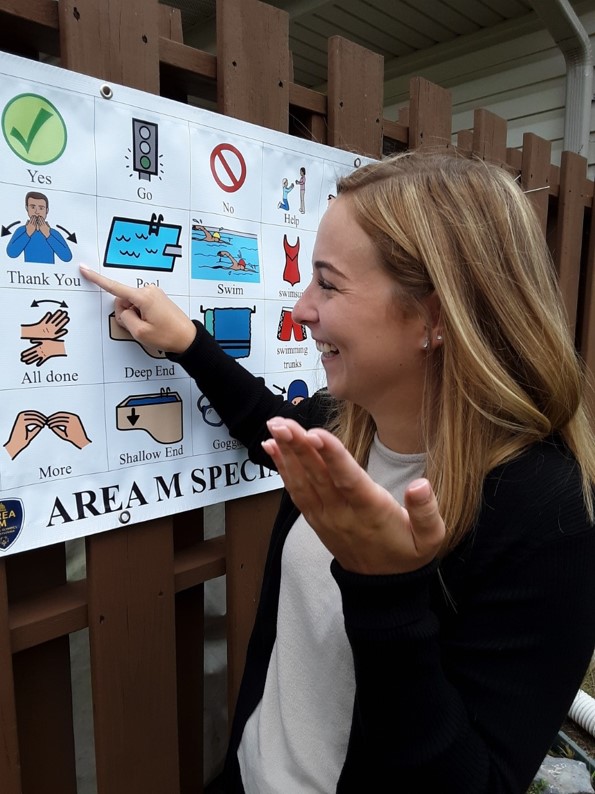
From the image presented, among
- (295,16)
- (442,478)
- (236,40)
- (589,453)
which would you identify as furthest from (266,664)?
(295,16)

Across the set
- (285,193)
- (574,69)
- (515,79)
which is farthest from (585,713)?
(515,79)

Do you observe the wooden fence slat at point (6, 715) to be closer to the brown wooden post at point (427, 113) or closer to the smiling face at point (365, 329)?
the smiling face at point (365, 329)

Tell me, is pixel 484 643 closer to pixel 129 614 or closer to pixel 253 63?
pixel 129 614

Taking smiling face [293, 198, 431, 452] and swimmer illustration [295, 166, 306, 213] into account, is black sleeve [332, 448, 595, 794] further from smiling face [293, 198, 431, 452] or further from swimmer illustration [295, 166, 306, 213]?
swimmer illustration [295, 166, 306, 213]

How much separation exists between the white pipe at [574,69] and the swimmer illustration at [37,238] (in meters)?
3.77

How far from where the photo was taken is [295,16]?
4.27 meters

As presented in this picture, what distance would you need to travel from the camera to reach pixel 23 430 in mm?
1059

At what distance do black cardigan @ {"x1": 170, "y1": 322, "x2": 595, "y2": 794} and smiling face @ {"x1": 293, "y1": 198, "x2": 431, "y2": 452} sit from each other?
0.23 m

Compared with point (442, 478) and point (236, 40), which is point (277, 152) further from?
point (442, 478)

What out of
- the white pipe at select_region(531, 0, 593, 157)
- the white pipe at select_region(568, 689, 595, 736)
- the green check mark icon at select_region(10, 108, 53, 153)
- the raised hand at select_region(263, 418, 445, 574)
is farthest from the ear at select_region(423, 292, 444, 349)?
the white pipe at select_region(531, 0, 593, 157)

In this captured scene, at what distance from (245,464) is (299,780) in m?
0.67

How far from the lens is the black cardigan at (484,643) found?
73cm

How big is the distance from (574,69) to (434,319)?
3.83 m

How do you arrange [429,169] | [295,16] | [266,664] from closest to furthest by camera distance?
[429,169], [266,664], [295,16]
